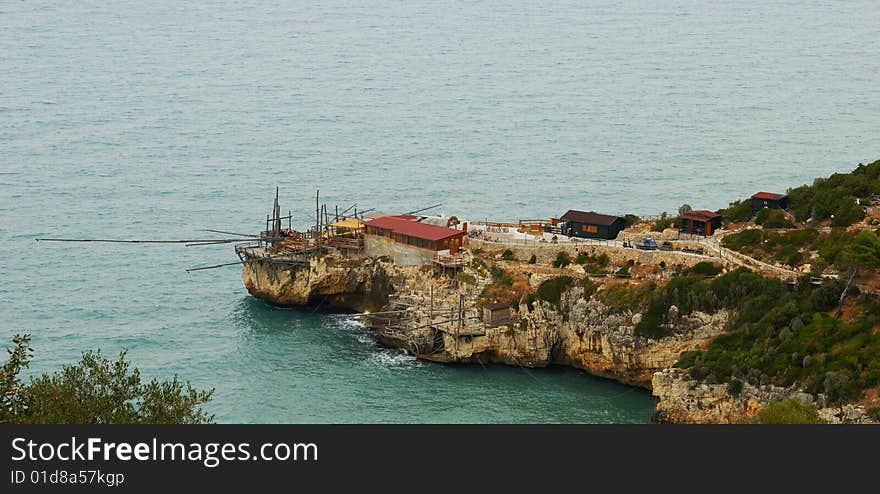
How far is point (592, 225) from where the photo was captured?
9238 cm

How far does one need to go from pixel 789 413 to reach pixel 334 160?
71.6 m

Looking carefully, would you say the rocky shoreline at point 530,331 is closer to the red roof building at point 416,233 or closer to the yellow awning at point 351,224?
the red roof building at point 416,233

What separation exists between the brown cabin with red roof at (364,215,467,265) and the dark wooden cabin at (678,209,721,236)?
41.9 feet

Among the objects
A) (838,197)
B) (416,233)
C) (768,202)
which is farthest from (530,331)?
(838,197)

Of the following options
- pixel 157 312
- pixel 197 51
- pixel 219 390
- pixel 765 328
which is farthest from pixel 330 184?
pixel 197 51

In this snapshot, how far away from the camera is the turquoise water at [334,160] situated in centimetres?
8412

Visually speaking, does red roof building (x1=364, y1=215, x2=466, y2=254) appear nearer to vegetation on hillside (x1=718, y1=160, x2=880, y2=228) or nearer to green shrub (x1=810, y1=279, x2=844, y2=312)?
vegetation on hillside (x1=718, y1=160, x2=880, y2=228)

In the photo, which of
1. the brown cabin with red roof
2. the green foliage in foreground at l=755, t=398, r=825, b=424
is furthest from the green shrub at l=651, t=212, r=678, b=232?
the green foliage in foreground at l=755, t=398, r=825, b=424

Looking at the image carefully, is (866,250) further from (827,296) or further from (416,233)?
(416,233)

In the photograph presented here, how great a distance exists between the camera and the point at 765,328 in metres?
77.2

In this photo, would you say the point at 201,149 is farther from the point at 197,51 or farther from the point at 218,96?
the point at 197,51

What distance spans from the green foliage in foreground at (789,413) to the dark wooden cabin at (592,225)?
2399cm

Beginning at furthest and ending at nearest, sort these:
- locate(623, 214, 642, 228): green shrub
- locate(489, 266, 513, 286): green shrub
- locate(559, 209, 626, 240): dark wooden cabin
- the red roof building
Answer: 1. locate(623, 214, 642, 228): green shrub
2. locate(559, 209, 626, 240): dark wooden cabin
3. the red roof building
4. locate(489, 266, 513, 286): green shrub

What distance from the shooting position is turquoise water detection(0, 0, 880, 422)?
276 feet
